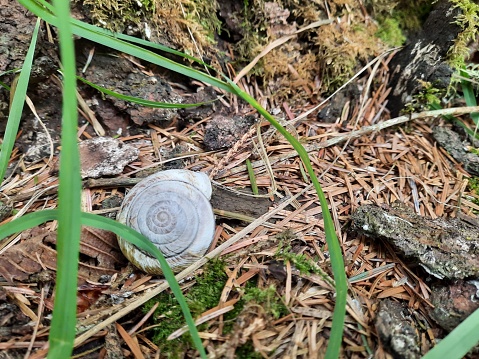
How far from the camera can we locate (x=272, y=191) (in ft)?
5.89

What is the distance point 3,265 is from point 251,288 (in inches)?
39.4

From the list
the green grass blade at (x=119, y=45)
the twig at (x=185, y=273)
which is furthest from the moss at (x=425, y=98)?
the green grass blade at (x=119, y=45)

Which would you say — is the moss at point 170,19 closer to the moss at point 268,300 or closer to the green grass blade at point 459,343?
the moss at point 268,300

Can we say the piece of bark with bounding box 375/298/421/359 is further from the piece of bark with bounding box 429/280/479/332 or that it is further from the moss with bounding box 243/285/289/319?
the moss with bounding box 243/285/289/319

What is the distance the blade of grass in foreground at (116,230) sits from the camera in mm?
1179

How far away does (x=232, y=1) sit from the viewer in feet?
6.89

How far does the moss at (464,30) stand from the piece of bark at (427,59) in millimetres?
24

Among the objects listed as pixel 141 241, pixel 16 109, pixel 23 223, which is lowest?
pixel 141 241

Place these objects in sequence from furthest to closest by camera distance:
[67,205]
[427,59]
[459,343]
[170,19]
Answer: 1. [427,59]
2. [170,19]
3. [459,343]
4. [67,205]

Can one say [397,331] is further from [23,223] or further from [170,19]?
[170,19]

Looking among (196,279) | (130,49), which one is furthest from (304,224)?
(130,49)

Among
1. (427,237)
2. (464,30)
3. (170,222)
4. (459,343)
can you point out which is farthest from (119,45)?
(464,30)

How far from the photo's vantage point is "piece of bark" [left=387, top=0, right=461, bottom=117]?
2.05 meters

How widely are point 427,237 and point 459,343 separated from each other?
1.60 feet
